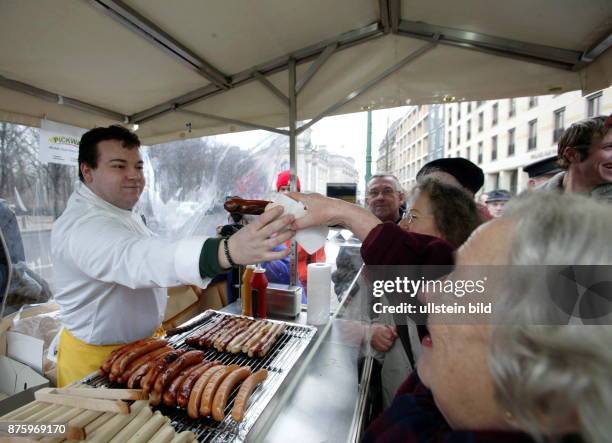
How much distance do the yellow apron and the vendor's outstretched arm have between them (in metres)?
1.50

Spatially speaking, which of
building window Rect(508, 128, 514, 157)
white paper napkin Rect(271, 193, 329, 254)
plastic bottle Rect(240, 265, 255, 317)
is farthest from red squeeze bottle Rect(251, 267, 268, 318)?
building window Rect(508, 128, 514, 157)

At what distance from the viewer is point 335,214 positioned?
60.4 inches

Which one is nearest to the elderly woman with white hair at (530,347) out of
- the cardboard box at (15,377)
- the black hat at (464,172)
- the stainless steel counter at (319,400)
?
the stainless steel counter at (319,400)

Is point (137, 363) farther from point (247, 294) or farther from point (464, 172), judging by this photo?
point (464, 172)

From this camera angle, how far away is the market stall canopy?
206cm

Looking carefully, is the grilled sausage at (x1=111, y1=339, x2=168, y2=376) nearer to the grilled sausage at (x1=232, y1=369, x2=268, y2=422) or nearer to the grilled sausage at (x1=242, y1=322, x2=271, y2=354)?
the grilled sausage at (x1=242, y1=322, x2=271, y2=354)

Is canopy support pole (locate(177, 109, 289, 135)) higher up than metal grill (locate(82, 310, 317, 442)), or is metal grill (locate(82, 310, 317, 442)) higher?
canopy support pole (locate(177, 109, 289, 135))

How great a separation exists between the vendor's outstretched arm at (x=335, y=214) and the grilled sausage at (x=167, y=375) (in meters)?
0.87

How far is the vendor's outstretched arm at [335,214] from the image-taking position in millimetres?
1493

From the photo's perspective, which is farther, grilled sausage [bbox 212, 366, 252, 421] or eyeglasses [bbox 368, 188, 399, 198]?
eyeglasses [bbox 368, 188, 399, 198]

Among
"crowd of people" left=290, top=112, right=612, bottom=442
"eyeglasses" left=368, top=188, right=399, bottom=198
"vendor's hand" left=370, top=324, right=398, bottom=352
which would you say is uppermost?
"eyeglasses" left=368, top=188, right=399, bottom=198

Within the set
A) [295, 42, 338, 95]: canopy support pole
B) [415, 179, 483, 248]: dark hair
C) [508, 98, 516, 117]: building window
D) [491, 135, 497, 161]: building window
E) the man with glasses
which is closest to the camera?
[415, 179, 483, 248]: dark hair

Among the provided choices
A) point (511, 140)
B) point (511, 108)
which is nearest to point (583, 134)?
point (511, 140)

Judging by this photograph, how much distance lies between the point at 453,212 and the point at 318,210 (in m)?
0.77
